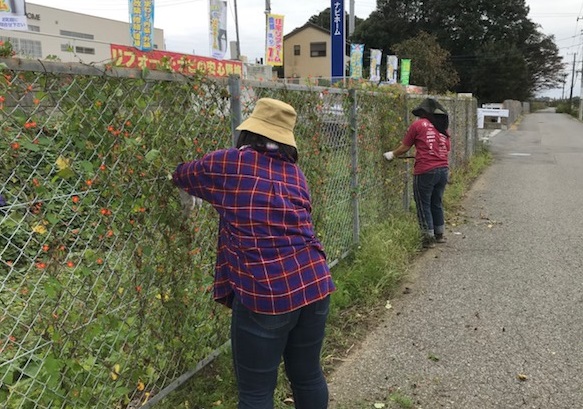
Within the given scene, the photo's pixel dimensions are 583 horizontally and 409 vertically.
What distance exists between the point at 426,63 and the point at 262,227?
30026 millimetres

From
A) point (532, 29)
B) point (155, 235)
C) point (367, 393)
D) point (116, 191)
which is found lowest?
point (367, 393)

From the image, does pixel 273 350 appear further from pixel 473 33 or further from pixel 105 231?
pixel 473 33

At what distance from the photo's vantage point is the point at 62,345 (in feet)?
6.74

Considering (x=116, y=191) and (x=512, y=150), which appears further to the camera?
(x=512, y=150)

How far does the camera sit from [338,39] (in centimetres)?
1670

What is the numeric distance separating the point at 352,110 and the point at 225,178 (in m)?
3.19

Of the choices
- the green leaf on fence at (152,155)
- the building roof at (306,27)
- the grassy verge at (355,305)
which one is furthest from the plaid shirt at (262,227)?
the building roof at (306,27)

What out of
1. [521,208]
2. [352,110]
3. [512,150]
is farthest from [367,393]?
[512,150]

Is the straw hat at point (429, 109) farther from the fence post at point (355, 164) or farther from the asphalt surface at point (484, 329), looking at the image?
the asphalt surface at point (484, 329)

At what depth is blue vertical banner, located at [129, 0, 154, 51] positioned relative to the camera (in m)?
11.6

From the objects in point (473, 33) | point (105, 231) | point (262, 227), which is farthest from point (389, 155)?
point (473, 33)

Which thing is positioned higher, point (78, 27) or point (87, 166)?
point (78, 27)

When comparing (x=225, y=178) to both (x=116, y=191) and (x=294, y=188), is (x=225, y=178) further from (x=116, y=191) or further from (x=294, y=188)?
(x=116, y=191)

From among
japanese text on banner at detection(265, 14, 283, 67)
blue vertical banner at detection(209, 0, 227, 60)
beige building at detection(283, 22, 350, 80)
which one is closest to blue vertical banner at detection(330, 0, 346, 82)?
japanese text on banner at detection(265, 14, 283, 67)
